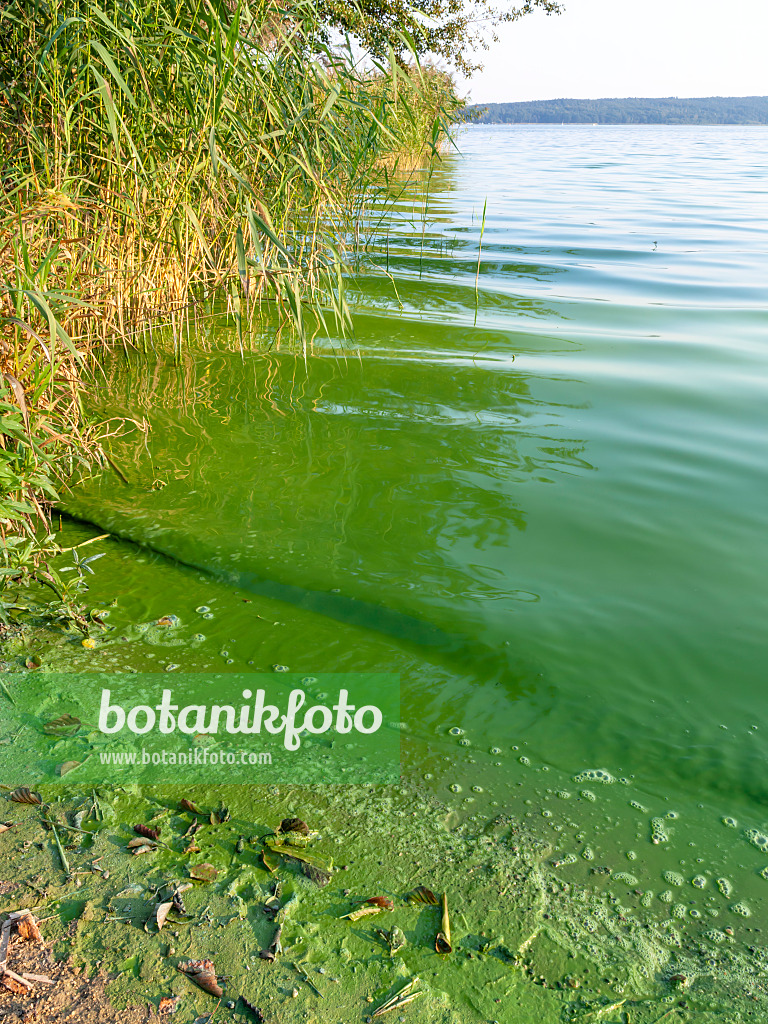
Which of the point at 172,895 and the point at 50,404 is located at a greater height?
the point at 50,404

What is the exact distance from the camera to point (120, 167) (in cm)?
321

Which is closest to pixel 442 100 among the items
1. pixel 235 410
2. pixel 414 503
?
pixel 235 410

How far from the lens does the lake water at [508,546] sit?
1781mm

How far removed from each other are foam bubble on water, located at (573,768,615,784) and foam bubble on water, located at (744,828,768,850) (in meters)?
0.29

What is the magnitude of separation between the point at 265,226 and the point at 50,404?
2.89 feet

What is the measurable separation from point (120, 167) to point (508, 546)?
2219mm

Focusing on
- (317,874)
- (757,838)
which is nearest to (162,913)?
(317,874)

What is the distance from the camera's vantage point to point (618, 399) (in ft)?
12.6

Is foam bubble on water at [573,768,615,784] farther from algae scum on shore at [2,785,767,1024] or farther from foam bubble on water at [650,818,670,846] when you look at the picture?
algae scum on shore at [2,785,767,1024]

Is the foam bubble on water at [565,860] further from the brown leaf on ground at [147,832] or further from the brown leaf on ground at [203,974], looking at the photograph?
the brown leaf on ground at [147,832]

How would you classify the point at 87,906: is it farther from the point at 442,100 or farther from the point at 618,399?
the point at 442,100

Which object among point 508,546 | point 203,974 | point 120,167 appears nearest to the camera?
point 203,974

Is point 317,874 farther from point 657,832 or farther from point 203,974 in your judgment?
point 657,832

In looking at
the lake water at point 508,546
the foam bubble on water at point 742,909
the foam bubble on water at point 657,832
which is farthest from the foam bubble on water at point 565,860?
the foam bubble on water at point 742,909
